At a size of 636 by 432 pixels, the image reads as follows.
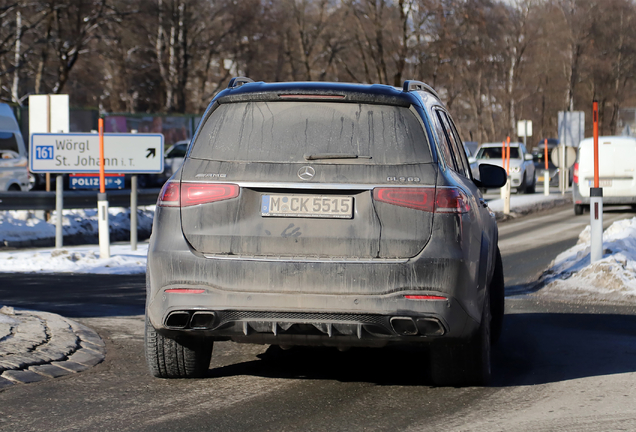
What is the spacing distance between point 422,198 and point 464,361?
Answer: 3.41 feet

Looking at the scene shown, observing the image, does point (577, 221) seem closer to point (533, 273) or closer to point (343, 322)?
point (533, 273)

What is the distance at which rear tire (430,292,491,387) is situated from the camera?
17.2 ft

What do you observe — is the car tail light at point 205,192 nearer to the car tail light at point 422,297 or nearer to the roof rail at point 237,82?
the roof rail at point 237,82

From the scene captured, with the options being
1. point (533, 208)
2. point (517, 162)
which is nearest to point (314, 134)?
point (533, 208)

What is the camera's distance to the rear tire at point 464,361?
17.2 feet

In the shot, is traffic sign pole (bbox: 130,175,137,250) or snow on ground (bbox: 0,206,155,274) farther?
traffic sign pole (bbox: 130,175,137,250)

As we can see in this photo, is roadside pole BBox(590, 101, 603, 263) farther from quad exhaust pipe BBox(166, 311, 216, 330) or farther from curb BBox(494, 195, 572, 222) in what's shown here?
curb BBox(494, 195, 572, 222)

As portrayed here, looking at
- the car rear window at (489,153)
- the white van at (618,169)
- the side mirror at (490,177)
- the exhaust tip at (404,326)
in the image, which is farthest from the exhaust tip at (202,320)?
the car rear window at (489,153)

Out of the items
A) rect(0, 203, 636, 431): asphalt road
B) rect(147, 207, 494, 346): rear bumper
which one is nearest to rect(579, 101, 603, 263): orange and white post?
rect(0, 203, 636, 431): asphalt road

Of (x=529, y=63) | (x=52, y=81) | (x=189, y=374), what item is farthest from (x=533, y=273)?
(x=529, y=63)

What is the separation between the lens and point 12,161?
24047mm

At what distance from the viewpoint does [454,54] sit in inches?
1683

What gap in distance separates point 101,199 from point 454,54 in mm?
31603

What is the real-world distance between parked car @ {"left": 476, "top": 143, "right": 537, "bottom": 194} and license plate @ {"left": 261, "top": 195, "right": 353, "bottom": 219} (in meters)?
26.2
